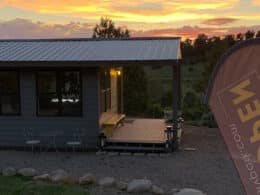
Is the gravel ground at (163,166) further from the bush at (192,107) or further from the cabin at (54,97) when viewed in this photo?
the bush at (192,107)

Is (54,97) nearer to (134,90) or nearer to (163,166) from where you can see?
(163,166)

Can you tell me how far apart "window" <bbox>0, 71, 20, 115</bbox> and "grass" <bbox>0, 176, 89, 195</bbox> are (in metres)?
5.23

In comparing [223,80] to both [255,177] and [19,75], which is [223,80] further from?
[19,75]

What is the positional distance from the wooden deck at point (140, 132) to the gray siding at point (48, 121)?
2.44 ft

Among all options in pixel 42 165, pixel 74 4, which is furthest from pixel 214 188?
pixel 74 4

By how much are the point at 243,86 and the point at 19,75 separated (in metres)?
11.0

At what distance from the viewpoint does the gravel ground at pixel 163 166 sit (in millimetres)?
9609

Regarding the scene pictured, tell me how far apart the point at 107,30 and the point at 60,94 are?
10281 millimetres

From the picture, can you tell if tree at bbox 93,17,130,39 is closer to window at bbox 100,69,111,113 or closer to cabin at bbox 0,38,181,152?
window at bbox 100,69,111,113

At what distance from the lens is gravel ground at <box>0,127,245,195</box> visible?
961cm

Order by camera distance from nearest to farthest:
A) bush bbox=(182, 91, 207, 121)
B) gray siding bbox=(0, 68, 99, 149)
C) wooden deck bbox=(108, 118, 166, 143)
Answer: gray siding bbox=(0, 68, 99, 149) < wooden deck bbox=(108, 118, 166, 143) < bush bbox=(182, 91, 207, 121)

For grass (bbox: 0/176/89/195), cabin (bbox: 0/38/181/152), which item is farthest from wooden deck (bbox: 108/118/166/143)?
grass (bbox: 0/176/89/195)

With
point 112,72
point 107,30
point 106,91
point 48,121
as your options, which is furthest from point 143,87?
point 48,121

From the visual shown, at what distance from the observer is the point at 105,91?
51.2 ft
